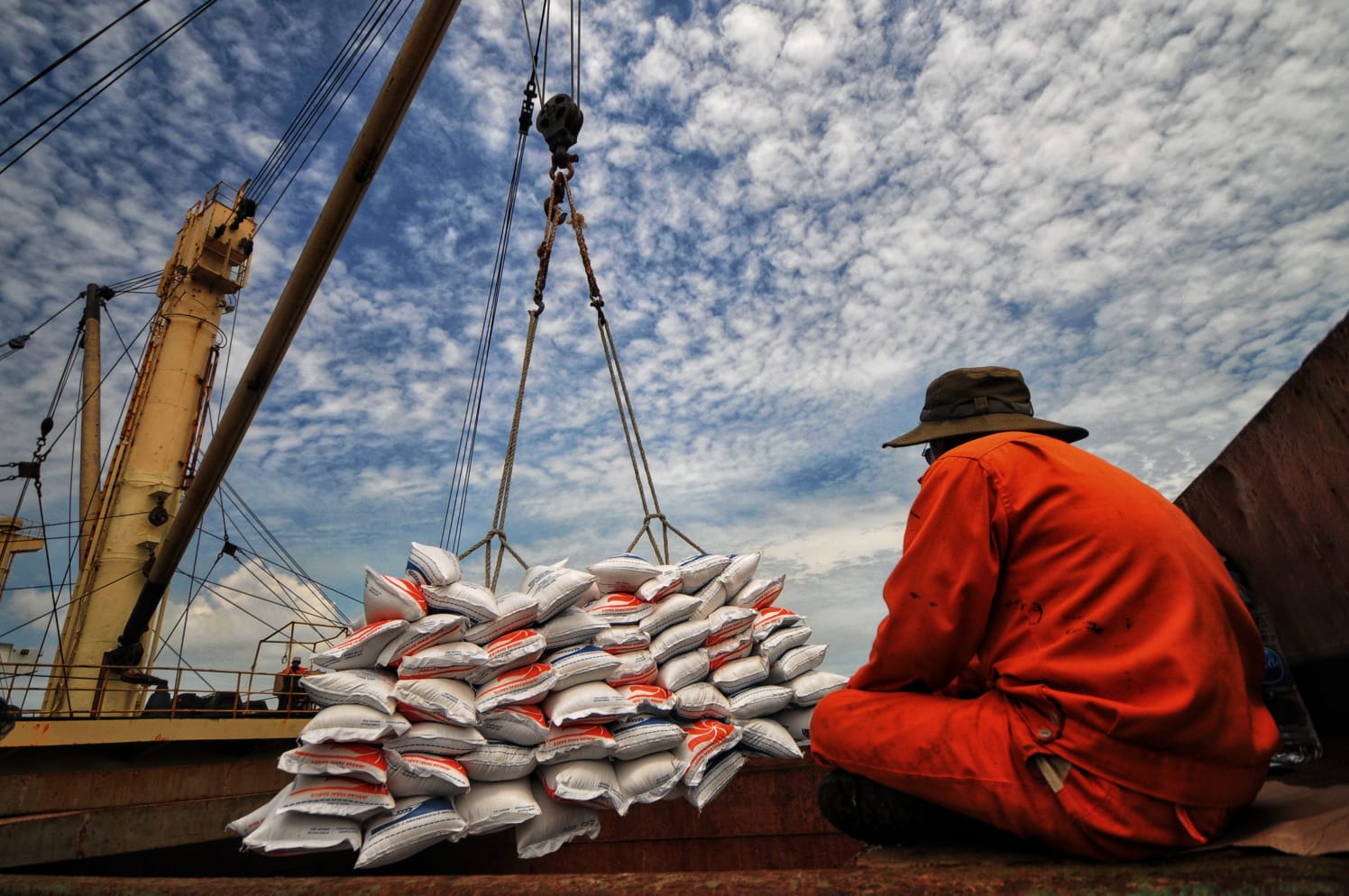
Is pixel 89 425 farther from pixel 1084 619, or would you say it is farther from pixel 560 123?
pixel 1084 619

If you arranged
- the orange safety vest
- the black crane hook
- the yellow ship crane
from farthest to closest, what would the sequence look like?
1. the yellow ship crane
2. the black crane hook
3. the orange safety vest

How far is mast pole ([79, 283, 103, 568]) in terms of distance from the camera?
1017 cm

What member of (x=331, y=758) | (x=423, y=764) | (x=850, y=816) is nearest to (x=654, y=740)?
(x=423, y=764)

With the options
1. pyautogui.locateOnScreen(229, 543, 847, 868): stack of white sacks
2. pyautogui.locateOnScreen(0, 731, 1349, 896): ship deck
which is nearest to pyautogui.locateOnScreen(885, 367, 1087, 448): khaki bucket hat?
pyautogui.locateOnScreen(0, 731, 1349, 896): ship deck

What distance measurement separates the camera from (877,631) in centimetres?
165

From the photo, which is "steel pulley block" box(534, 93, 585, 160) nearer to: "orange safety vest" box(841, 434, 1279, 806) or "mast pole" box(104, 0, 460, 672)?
"mast pole" box(104, 0, 460, 672)

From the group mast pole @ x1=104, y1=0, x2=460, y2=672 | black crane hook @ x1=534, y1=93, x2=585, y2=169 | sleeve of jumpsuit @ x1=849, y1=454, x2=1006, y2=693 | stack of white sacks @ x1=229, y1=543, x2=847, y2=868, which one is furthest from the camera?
black crane hook @ x1=534, y1=93, x2=585, y2=169

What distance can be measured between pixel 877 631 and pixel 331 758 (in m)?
2.22

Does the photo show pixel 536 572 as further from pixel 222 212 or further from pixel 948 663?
pixel 222 212

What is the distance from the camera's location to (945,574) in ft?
4.96

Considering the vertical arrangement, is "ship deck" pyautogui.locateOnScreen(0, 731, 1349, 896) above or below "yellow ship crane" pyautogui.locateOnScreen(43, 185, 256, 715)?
below

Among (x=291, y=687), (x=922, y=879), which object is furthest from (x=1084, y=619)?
(x=291, y=687)

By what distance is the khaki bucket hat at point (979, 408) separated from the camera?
1.83m

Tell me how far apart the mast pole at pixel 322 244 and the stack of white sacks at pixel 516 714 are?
137 inches
